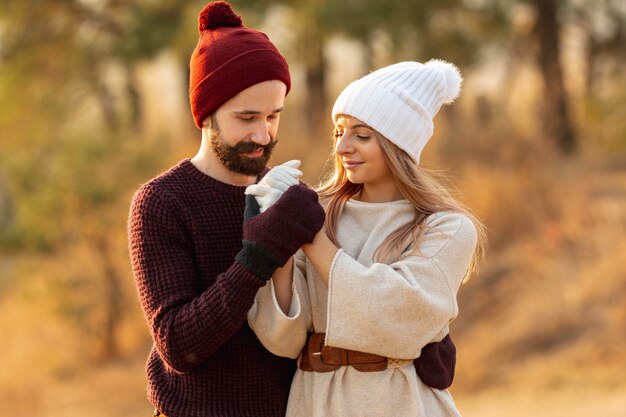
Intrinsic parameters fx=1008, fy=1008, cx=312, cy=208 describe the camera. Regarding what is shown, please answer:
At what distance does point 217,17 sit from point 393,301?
100cm

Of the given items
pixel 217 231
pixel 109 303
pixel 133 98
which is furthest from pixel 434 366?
pixel 133 98

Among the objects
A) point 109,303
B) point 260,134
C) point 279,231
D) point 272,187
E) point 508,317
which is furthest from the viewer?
point 109,303

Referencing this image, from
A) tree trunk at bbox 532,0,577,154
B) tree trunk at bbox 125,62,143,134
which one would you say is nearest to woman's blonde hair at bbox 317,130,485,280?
tree trunk at bbox 532,0,577,154

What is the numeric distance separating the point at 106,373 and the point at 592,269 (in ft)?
17.3

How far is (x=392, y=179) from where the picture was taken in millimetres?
2930

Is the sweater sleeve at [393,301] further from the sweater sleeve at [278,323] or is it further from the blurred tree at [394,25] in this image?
the blurred tree at [394,25]

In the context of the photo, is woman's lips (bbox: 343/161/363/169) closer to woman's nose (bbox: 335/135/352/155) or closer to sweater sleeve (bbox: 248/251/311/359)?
woman's nose (bbox: 335/135/352/155)

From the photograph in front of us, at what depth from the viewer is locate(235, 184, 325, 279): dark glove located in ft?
8.42

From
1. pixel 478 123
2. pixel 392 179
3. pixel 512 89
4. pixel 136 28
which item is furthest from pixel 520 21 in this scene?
pixel 392 179

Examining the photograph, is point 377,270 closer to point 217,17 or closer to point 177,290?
point 177,290

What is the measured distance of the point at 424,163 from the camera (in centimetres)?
910

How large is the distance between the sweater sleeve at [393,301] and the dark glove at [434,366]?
0.06 metres

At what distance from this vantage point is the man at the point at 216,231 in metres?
2.61

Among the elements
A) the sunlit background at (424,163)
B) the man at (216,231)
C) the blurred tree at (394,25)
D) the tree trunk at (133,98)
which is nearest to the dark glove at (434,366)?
the man at (216,231)
